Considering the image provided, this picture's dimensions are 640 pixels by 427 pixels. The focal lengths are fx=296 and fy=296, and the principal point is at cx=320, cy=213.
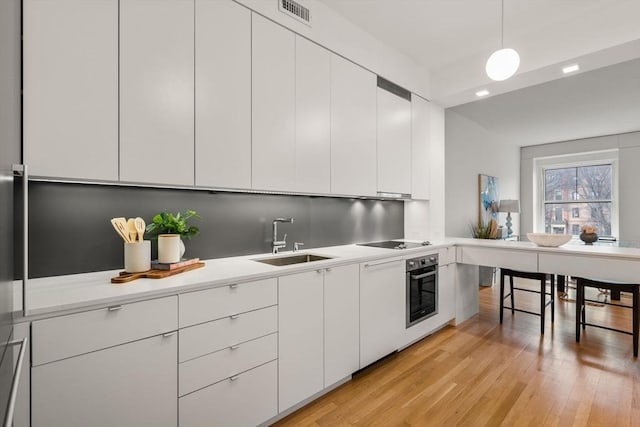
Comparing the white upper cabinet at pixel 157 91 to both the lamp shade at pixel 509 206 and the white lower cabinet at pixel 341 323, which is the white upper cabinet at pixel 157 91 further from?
the lamp shade at pixel 509 206

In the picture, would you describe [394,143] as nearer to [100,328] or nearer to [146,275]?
[146,275]

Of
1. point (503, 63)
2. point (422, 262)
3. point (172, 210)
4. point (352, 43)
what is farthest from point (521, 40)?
point (172, 210)

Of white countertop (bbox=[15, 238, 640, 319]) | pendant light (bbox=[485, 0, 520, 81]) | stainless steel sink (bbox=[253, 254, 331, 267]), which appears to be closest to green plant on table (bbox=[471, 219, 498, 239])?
pendant light (bbox=[485, 0, 520, 81])

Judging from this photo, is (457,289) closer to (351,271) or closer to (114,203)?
(351,271)

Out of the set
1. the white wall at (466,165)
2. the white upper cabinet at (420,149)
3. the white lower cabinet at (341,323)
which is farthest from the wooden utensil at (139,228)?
the white wall at (466,165)

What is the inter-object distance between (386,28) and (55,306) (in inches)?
125

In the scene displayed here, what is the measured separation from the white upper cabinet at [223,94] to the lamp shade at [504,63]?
6.03 ft

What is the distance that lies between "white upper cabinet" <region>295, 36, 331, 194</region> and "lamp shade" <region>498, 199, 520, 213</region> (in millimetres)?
4740

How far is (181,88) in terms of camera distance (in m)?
1.73

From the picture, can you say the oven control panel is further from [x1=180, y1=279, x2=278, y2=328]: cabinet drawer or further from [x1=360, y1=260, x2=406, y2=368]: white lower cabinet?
[x1=180, y1=279, x2=278, y2=328]: cabinet drawer

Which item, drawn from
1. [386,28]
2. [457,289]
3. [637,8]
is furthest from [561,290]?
[386,28]

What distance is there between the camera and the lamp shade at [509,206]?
18.5ft

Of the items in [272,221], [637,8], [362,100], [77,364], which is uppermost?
[637,8]

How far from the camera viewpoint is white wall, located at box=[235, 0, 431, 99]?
7.21ft
